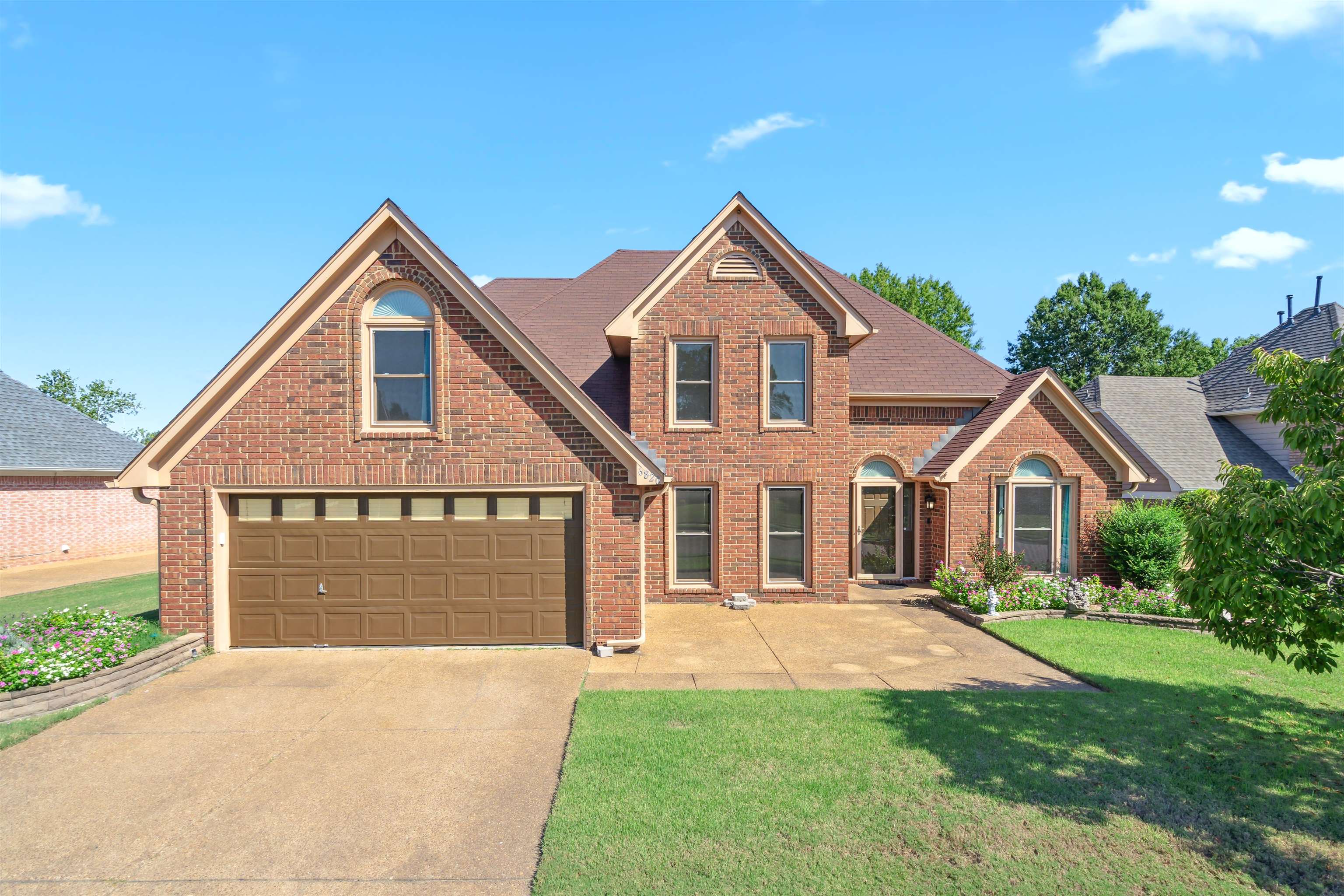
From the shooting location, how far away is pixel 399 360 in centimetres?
1037

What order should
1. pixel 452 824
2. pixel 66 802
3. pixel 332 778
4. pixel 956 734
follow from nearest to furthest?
pixel 452 824
pixel 66 802
pixel 332 778
pixel 956 734

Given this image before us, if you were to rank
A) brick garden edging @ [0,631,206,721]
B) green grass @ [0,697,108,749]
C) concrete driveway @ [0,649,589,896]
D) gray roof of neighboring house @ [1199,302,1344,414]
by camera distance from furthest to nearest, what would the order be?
gray roof of neighboring house @ [1199,302,1344,414] < brick garden edging @ [0,631,206,721] < green grass @ [0,697,108,749] < concrete driveway @ [0,649,589,896]

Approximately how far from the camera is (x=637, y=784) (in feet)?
19.4

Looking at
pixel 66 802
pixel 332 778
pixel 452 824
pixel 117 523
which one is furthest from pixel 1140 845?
pixel 117 523

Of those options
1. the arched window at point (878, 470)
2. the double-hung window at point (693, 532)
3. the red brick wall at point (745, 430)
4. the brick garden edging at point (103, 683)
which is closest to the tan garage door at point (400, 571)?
the brick garden edging at point (103, 683)

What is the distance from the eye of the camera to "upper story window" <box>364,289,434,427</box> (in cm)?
1029

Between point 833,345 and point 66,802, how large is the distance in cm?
1319

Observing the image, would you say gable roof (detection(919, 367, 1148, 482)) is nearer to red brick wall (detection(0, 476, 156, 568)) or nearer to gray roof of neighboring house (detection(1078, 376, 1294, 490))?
gray roof of neighboring house (detection(1078, 376, 1294, 490))

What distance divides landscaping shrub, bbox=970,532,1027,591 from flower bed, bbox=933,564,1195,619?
0.45ft

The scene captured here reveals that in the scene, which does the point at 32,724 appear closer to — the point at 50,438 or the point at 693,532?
the point at 693,532

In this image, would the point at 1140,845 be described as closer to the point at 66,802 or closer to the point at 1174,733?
the point at 1174,733

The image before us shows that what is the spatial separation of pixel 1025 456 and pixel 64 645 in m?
17.1

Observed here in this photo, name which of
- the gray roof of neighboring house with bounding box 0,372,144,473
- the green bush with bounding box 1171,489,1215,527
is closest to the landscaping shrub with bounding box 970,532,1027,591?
the green bush with bounding box 1171,489,1215,527

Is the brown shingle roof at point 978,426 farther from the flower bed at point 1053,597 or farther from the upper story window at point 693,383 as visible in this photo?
the upper story window at point 693,383
